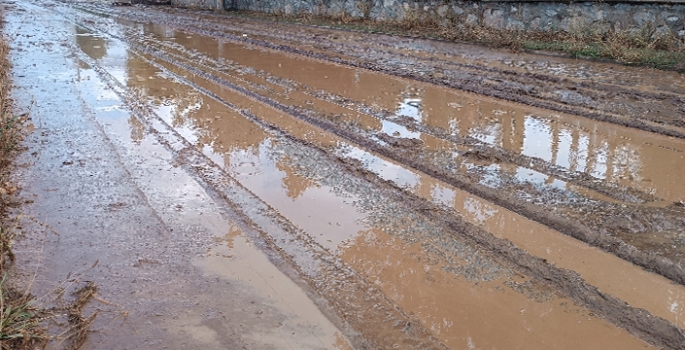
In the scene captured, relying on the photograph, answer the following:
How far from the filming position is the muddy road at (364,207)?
3881 millimetres

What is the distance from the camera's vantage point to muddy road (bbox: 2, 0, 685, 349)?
388 centimetres

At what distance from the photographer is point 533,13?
48.2 ft

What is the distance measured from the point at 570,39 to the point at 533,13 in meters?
1.60

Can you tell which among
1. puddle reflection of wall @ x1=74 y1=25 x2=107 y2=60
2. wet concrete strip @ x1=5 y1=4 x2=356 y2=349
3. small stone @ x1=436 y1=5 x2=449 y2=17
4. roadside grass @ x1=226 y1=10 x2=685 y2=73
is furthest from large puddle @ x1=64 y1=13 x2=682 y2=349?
small stone @ x1=436 y1=5 x2=449 y2=17

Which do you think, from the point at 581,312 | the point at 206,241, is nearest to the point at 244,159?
the point at 206,241

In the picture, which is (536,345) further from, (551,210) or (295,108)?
(295,108)

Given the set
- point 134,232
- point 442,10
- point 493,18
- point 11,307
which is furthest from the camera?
point 442,10

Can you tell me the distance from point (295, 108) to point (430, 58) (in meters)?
4.71

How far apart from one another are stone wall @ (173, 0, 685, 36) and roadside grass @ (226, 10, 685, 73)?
0.16 metres

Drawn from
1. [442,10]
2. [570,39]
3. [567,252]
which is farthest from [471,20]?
[567,252]

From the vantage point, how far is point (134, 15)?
75.8 ft

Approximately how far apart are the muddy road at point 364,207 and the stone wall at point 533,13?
2.79 m

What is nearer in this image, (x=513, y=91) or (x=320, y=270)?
(x=320, y=270)

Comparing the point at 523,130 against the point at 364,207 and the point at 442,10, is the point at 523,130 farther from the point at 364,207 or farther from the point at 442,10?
the point at 442,10
